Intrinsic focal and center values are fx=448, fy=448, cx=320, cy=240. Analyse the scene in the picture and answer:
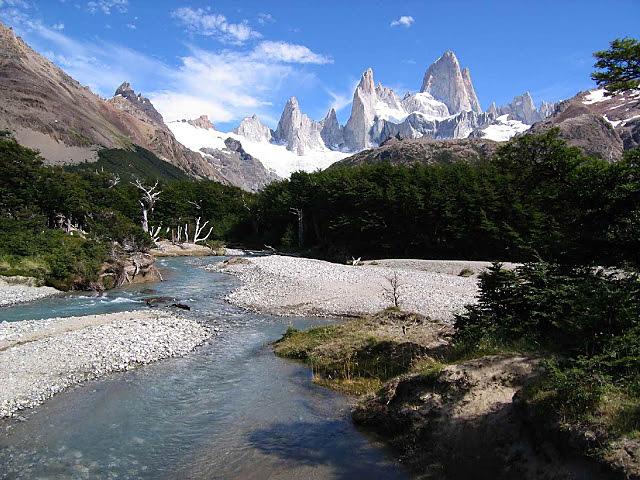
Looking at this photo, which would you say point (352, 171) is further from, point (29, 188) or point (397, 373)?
point (397, 373)

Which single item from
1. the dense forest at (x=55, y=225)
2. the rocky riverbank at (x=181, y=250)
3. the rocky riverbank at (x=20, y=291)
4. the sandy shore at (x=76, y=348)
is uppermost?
the dense forest at (x=55, y=225)

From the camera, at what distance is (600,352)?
9453 mm

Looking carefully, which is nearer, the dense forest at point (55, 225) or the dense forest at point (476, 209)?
the dense forest at point (476, 209)

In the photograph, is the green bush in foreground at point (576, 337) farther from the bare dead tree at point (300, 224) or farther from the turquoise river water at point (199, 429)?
the bare dead tree at point (300, 224)

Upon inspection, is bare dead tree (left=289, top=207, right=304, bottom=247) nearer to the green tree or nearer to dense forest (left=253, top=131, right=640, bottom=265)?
dense forest (left=253, top=131, right=640, bottom=265)

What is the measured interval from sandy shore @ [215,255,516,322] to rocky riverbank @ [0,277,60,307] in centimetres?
1394

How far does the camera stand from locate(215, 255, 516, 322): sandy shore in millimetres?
29734

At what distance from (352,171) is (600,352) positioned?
7368 centimetres

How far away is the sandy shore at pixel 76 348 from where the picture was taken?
617 inches

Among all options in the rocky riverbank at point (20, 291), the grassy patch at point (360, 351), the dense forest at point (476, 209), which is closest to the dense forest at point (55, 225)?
the rocky riverbank at point (20, 291)

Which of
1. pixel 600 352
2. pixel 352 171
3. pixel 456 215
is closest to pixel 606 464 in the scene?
pixel 600 352

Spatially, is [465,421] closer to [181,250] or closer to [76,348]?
[76,348]

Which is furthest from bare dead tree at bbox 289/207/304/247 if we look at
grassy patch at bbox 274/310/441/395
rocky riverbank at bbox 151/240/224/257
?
grassy patch at bbox 274/310/441/395

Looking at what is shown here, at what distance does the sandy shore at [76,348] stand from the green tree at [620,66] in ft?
60.5
